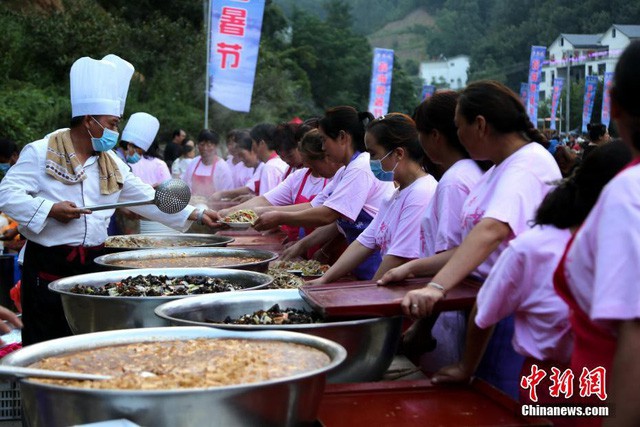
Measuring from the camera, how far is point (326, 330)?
2.02m

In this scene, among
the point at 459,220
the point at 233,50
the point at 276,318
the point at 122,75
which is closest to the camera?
the point at 276,318

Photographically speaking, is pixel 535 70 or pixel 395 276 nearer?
pixel 395 276

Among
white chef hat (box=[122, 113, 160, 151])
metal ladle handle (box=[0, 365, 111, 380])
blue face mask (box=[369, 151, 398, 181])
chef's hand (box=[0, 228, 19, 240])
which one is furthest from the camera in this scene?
white chef hat (box=[122, 113, 160, 151])

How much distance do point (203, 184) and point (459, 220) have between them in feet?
22.0

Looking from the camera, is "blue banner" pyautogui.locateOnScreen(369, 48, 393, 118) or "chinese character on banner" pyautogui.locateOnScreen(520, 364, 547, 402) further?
"blue banner" pyautogui.locateOnScreen(369, 48, 393, 118)

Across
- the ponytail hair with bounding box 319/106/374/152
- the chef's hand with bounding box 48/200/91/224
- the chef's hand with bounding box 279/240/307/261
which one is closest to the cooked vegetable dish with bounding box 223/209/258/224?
the chef's hand with bounding box 279/240/307/261

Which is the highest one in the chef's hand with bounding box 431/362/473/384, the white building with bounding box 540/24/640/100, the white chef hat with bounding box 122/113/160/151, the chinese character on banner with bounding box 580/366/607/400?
the white building with bounding box 540/24/640/100

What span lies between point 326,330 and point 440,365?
0.76 meters

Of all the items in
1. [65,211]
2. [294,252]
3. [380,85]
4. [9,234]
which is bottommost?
[9,234]

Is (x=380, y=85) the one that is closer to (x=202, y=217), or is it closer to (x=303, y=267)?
(x=202, y=217)

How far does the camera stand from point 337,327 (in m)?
2.03

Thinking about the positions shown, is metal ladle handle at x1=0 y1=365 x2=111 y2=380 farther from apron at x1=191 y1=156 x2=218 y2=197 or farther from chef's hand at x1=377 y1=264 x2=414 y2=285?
apron at x1=191 y1=156 x2=218 y2=197

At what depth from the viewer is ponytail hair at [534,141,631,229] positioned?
1.84 metres

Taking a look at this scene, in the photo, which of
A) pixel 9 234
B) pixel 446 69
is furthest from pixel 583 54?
pixel 9 234
